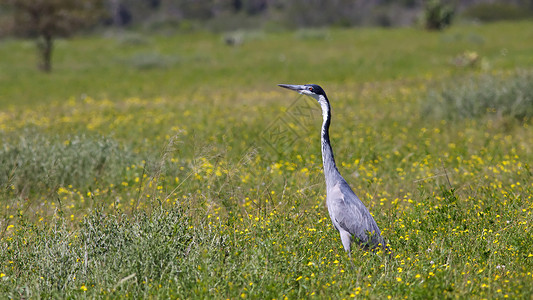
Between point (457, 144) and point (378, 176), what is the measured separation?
2546 millimetres

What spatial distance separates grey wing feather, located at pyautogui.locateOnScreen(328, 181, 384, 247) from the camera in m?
4.64

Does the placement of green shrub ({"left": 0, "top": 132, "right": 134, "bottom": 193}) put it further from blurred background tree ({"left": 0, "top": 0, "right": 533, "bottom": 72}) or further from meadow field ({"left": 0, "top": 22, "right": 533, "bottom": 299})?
blurred background tree ({"left": 0, "top": 0, "right": 533, "bottom": 72})

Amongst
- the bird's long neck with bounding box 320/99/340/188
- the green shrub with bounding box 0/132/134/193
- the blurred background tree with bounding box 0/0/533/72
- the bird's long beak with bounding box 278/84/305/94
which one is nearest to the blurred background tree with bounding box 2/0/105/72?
the blurred background tree with bounding box 0/0/533/72

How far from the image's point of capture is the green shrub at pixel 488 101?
1101 centimetres

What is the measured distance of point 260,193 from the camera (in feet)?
21.3

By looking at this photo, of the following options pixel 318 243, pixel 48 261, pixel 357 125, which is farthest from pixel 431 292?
pixel 357 125

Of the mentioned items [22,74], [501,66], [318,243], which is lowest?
[22,74]

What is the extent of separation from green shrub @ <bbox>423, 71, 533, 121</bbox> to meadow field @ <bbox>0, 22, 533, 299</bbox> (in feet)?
0.15

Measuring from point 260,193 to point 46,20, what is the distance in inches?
1067

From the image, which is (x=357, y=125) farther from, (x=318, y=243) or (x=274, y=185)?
(x=318, y=243)

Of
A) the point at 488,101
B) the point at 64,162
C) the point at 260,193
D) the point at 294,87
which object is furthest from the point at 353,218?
the point at 488,101

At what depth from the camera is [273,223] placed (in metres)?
4.95

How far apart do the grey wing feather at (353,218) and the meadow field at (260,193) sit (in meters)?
0.20

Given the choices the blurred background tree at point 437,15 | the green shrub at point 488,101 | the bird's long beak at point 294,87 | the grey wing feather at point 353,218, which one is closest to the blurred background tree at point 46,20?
the green shrub at point 488,101
